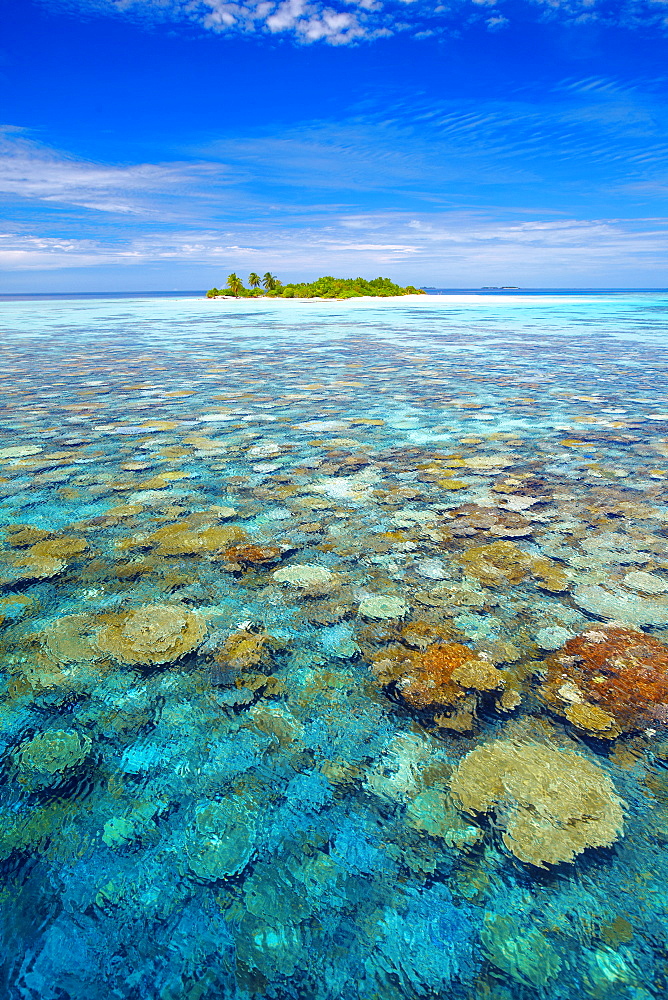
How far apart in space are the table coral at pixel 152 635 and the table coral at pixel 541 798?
1.07 m

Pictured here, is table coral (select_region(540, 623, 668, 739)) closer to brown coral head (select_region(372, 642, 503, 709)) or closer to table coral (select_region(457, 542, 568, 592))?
brown coral head (select_region(372, 642, 503, 709))

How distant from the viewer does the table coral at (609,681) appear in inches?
68.6

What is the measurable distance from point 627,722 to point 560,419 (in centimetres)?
471

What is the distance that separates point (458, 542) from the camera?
2977 millimetres

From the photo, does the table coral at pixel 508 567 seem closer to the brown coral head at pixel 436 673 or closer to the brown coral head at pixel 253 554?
the brown coral head at pixel 436 673

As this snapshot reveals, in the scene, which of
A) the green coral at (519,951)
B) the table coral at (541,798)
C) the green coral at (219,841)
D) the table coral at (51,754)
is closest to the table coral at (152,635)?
the table coral at (51,754)

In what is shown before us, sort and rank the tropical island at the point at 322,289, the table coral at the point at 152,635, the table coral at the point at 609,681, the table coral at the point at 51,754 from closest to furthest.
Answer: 1. the table coral at the point at 51,754
2. the table coral at the point at 609,681
3. the table coral at the point at 152,635
4. the tropical island at the point at 322,289

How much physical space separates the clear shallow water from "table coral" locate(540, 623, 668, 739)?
0.03 feet

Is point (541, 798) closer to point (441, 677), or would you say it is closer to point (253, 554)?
point (441, 677)

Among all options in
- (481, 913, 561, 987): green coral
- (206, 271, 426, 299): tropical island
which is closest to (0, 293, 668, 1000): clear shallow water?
(481, 913, 561, 987): green coral

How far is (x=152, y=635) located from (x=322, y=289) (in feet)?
200

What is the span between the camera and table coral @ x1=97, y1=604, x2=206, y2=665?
6.66 feet

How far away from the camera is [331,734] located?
5.48 ft

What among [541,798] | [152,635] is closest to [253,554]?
[152,635]
